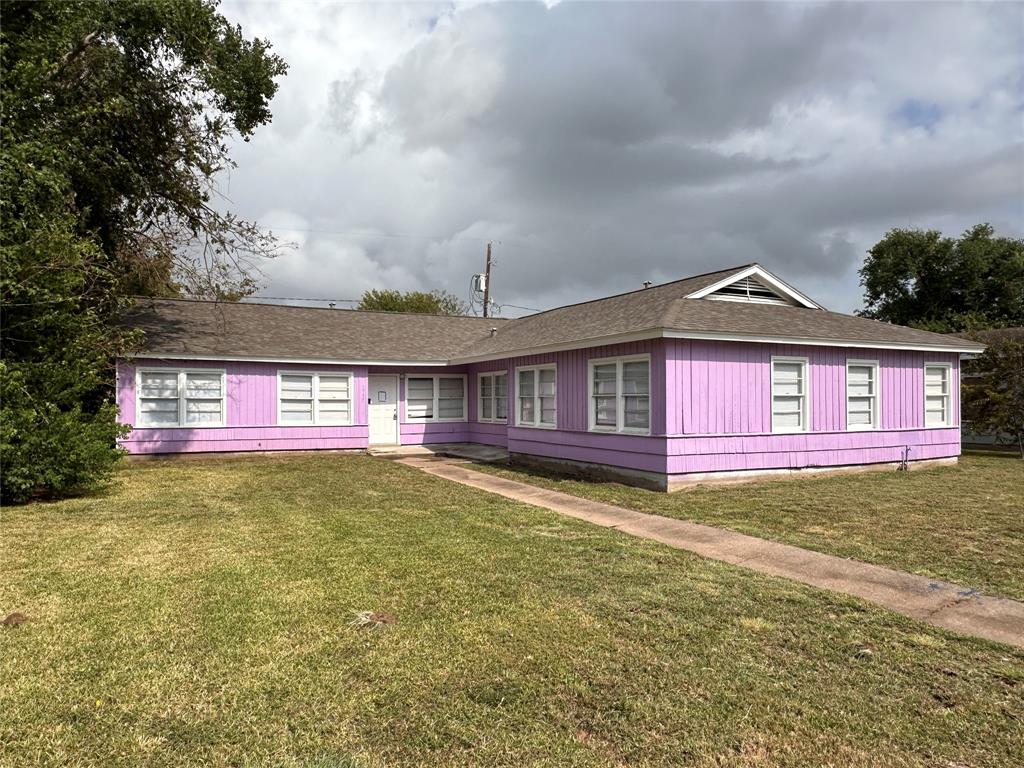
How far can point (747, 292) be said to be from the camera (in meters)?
15.0

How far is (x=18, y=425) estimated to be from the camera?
932cm

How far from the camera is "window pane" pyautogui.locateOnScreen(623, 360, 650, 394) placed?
40.8 feet

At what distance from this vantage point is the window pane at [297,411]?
59.4 ft

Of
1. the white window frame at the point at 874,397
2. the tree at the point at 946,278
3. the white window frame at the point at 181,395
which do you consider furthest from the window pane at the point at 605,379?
the tree at the point at 946,278

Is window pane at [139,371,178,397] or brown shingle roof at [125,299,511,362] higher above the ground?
brown shingle roof at [125,299,511,362]

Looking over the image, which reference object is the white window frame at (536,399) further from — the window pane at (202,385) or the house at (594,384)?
the window pane at (202,385)

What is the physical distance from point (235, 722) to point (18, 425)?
8242mm

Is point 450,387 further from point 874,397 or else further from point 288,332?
point 874,397

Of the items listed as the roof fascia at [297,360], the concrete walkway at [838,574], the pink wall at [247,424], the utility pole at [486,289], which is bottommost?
the concrete walkway at [838,574]

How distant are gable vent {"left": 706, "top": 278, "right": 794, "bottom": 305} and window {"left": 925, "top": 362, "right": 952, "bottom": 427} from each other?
162 inches

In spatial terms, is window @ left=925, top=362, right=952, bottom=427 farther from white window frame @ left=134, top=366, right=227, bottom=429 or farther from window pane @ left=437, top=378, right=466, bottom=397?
white window frame @ left=134, top=366, right=227, bottom=429

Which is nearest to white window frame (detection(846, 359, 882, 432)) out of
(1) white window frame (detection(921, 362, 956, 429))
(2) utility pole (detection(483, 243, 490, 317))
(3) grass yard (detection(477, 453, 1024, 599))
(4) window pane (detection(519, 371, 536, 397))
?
(3) grass yard (detection(477, 453, 1024, 599))

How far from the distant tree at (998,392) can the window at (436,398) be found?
599 inches

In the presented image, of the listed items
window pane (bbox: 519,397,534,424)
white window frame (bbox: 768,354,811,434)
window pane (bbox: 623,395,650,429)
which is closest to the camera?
window pane (bbox: 623,395,650,429)
